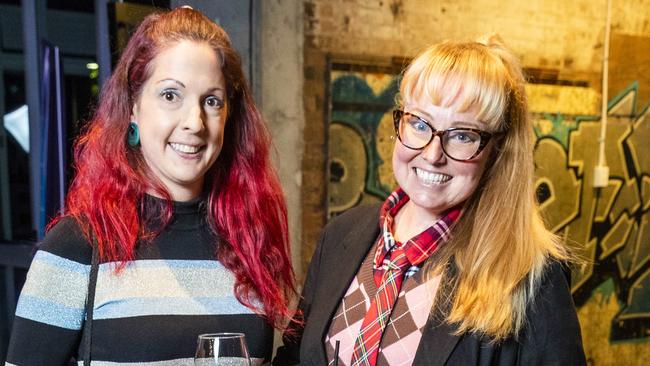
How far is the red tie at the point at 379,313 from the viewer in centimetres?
200

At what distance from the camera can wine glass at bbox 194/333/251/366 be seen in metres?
1.69

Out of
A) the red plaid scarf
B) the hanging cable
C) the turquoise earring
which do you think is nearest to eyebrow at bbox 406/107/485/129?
the red plaid scarf

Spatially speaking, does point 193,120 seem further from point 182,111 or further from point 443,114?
point 443,114

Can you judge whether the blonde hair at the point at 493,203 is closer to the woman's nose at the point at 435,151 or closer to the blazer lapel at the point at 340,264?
the woman's nose at the point at 435,151

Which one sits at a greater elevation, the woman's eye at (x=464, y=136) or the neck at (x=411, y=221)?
the woman's eye at (x=464, y=136)

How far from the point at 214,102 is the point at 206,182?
291 mm

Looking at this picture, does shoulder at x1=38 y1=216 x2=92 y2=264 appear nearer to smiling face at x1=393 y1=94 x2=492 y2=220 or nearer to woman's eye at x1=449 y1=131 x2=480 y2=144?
smiling face at x1=393 y1=94 x2=492 y2=220

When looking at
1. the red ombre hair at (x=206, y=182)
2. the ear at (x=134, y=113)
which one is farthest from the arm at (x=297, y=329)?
the ear at (x=134, y=113)

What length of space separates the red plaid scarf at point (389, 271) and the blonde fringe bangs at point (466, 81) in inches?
12.4

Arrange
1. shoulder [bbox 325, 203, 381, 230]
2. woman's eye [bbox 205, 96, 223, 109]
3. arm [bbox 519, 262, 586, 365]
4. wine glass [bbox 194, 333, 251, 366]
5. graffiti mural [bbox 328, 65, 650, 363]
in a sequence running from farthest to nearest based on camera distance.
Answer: graffiti mural [bbox 328, 65, 650, 363] < shoulder [bbox 325, 203, 381, 230] < woman's eye [bbox 205, 96, 223, 109] < arm [bbox 519, 262, 586, 365] < wine glass [bbox 194, 333, 251, 366]

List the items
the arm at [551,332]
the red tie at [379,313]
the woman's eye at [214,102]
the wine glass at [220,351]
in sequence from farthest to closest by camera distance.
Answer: the woman's eye at [214,102], the red tie at [379,313], the arm at [551,332], the wine glass at [220,351]

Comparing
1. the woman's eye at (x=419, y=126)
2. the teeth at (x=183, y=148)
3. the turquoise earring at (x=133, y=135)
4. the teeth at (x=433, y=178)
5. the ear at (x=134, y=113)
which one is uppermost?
the ear at (x=134, y=113)

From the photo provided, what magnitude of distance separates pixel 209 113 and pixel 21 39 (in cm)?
385

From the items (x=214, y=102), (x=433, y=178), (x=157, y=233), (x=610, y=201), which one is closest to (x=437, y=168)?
(x=433, y=178)
